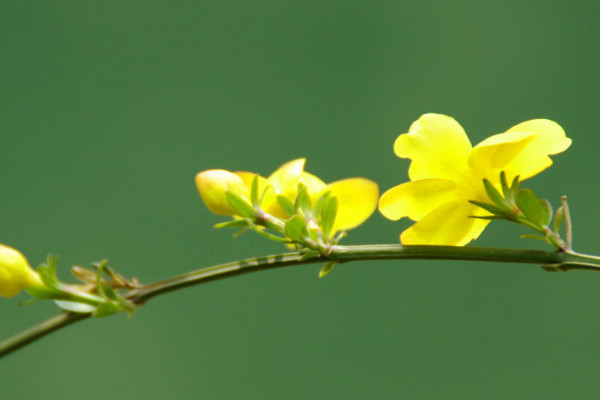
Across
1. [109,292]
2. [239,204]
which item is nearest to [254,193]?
[239,204]

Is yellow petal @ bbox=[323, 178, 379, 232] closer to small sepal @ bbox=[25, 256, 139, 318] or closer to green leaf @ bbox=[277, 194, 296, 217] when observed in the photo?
green leaf @ bbox=[277, 194, 296, 217]

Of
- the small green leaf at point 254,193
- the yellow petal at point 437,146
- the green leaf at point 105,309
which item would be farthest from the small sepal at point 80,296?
the yellow petal at point 437,146

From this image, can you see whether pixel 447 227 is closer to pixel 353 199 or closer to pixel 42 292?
pixel 353 199

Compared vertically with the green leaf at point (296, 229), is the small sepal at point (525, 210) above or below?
below

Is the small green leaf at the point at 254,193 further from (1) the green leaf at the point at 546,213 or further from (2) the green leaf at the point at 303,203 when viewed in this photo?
(1) the green leaf at the point at 546,213

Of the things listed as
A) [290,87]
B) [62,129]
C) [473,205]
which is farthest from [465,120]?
[473,205]

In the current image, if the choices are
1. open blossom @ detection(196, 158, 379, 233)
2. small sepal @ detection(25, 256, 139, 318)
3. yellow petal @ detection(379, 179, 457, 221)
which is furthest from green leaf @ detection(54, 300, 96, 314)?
yellow petal @ detection(379, 179, 457, 221)
